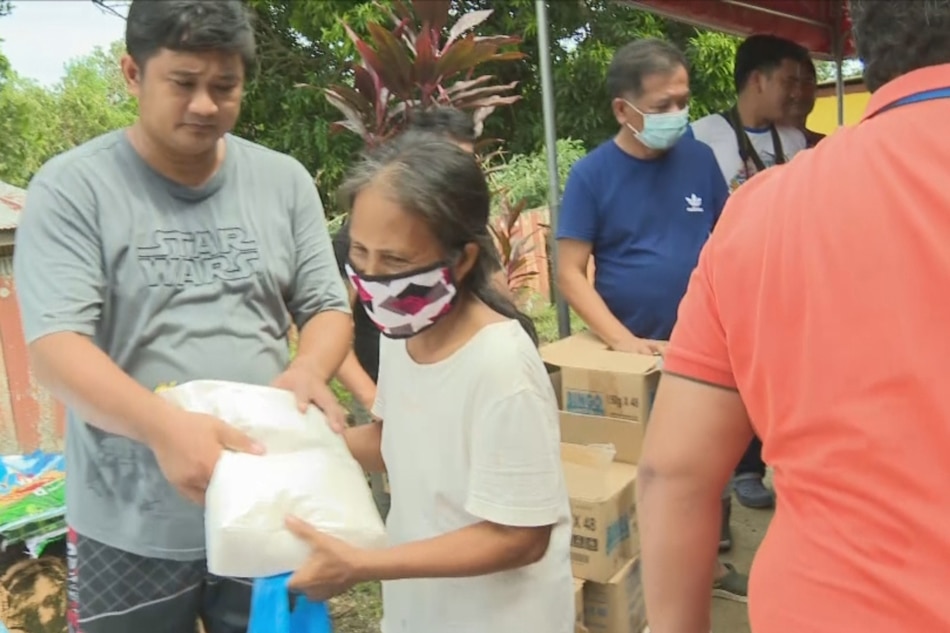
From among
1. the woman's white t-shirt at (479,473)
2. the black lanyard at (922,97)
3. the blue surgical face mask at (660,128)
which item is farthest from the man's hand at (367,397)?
the blue surgical face mask at (660,128)

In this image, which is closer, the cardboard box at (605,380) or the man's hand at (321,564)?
the man's hand at (321,564)

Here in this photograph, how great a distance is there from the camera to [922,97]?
2.92ft

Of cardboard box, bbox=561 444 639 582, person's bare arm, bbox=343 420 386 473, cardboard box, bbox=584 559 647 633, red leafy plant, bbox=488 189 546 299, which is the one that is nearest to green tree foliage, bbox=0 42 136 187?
red leafy plant, bbox=488 189 546 299

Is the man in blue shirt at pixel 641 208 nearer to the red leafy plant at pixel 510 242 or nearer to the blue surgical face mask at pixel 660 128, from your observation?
the blue surgical face mask at pixel 660 128

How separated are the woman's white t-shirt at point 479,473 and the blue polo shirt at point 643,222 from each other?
1.50 m

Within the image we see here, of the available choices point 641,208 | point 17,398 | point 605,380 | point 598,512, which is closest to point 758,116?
point 641,208

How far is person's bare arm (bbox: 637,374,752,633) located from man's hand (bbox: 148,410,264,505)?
22.1 inches

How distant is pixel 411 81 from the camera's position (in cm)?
372

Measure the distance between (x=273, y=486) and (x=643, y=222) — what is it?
1874 mm

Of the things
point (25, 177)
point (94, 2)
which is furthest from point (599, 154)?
point (94, 2)

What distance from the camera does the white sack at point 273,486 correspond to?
3.89 ft

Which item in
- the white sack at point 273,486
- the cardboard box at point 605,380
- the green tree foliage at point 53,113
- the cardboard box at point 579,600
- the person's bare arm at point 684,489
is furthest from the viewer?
the green tree foliage at point 53,113

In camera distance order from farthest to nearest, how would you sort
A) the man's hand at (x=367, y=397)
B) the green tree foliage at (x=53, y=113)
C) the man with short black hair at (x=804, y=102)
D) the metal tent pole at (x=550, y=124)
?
the green tree foliage at (x=53, y=113) < the man with short black hair at (x=804, y=102) < the metal tent pole at (x=550, y=124) < the man's hand at (x=367, y=397)

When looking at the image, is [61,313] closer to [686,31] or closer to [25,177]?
[25,177]
